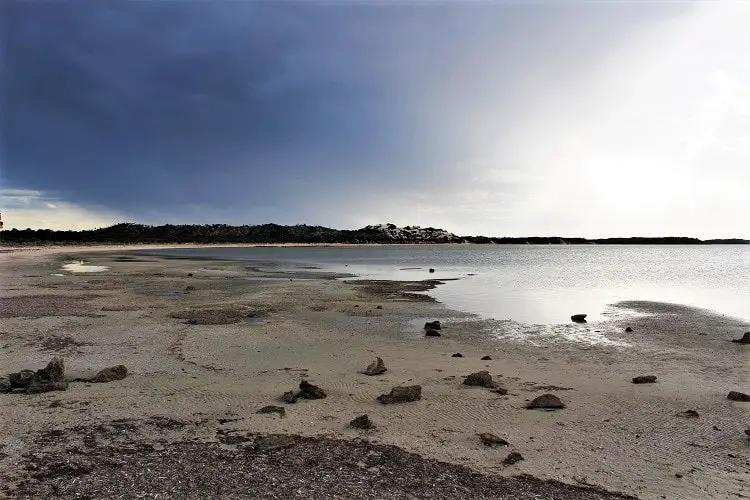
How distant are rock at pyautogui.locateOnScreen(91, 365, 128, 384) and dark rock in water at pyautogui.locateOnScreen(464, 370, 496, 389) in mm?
7231

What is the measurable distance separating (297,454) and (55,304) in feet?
60.2

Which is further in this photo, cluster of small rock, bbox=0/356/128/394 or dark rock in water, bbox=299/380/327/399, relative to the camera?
dark rock in water, bbox=299/380/327/399

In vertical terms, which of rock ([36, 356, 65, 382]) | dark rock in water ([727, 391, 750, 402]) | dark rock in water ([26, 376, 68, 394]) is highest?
rock ([36, 356, 65, 382])

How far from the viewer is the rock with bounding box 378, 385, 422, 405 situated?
895 cm

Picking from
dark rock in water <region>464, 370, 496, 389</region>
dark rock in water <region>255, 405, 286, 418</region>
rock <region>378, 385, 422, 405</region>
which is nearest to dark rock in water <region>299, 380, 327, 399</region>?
dark rock in water <region>255, 405, 286, 418</region>

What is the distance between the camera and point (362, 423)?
25.2 feet

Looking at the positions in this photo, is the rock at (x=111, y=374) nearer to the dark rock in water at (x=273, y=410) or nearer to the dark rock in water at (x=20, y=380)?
the dark rock in water at (x=20, y=380)

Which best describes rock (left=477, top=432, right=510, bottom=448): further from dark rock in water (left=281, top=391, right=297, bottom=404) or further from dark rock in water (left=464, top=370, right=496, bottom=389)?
dark rock in water (left=281, top=391, right=297, bottom=404)

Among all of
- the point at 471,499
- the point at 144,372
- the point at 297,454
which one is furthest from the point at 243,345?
the point at 471,499

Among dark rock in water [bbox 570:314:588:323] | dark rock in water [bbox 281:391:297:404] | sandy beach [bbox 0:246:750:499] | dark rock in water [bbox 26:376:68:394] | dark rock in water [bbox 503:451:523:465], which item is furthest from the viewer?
dark rock in water [bbox 570:314:588:323]

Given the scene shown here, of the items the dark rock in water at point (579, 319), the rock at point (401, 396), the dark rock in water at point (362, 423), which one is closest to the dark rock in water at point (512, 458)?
the dark rock in water at point (362, 423)

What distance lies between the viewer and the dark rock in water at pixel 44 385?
8915mm

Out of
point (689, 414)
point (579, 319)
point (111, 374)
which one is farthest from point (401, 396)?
point (579, 319)

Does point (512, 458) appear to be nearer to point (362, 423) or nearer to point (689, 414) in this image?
point (362, 423)
